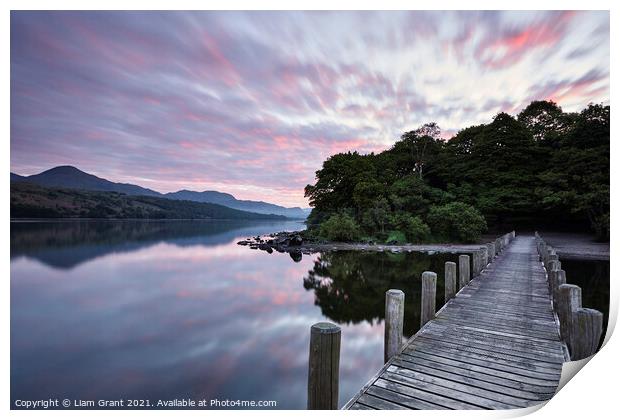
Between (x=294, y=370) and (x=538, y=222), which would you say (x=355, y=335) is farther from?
(x=538, y=222)

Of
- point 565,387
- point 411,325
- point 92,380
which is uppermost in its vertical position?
point 565,387

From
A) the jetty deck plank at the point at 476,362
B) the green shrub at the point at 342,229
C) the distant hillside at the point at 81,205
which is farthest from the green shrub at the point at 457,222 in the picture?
the distant hillside at the point at 81,205

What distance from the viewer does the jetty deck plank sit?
2627 millimetres

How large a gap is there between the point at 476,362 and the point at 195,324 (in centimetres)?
737

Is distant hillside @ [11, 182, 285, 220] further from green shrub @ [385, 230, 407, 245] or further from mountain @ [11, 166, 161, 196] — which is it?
green shrub @ [385, 230, 407, 245]

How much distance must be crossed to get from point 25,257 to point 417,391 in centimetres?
2258

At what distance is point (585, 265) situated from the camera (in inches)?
527

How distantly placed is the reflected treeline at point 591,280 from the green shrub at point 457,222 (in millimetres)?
5764

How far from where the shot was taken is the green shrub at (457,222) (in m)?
20.4

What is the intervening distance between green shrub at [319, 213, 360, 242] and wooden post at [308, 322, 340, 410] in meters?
21.0

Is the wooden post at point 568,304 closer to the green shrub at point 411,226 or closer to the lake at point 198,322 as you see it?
the lake at point 198,322

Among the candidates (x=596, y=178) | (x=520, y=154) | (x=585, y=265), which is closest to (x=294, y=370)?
(x=596, y=178)

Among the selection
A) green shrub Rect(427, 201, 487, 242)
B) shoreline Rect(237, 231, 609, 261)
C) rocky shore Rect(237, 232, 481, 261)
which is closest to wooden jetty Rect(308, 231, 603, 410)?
shoreline Rect(237, 231, 609, 261)

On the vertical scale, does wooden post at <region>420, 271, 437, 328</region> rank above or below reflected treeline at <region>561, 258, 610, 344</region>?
above
